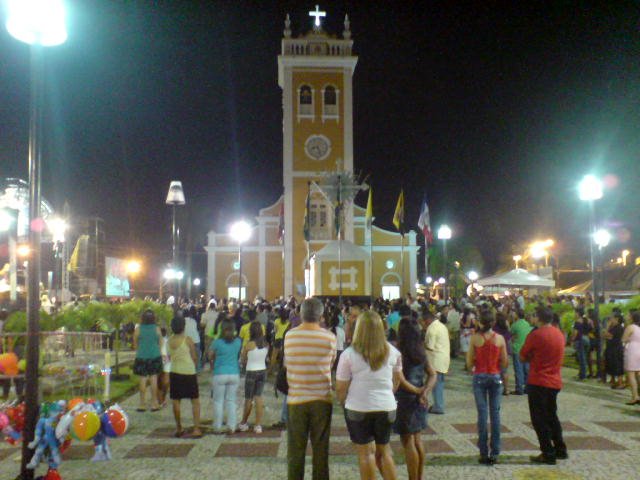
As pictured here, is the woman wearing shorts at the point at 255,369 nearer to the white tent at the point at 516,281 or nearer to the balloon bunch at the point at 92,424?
the balloon bunch at the point at 92,424

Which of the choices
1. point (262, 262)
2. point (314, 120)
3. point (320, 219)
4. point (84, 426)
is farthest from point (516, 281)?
point (262, 262)

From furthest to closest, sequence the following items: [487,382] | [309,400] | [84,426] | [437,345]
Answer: [437,345] < [487,382] < [84,426] < [309,400]

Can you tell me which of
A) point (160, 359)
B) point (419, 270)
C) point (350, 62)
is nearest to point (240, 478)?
point (160, 359)

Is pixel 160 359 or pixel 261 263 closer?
pixel 160 359

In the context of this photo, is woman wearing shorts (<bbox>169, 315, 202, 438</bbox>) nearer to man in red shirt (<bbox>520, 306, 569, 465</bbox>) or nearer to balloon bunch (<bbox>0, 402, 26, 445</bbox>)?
balloon bunch (<bbox>0, 402, 26, 445</bbox>)

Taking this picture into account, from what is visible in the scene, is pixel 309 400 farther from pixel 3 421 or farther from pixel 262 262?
pixel 262 262

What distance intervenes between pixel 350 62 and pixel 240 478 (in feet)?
131

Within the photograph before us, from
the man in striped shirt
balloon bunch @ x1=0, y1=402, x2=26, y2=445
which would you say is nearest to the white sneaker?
balloon bunch @ x1=0, y1=402, x2=26, y2=445

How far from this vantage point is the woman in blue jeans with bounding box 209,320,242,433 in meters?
8.50

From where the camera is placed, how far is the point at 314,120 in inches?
1724

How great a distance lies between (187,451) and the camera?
768cm

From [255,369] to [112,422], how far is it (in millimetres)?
2639

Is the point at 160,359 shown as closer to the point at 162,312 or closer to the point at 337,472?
the point at 337,472

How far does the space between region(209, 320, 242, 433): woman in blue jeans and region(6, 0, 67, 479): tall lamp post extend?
2.90 m
